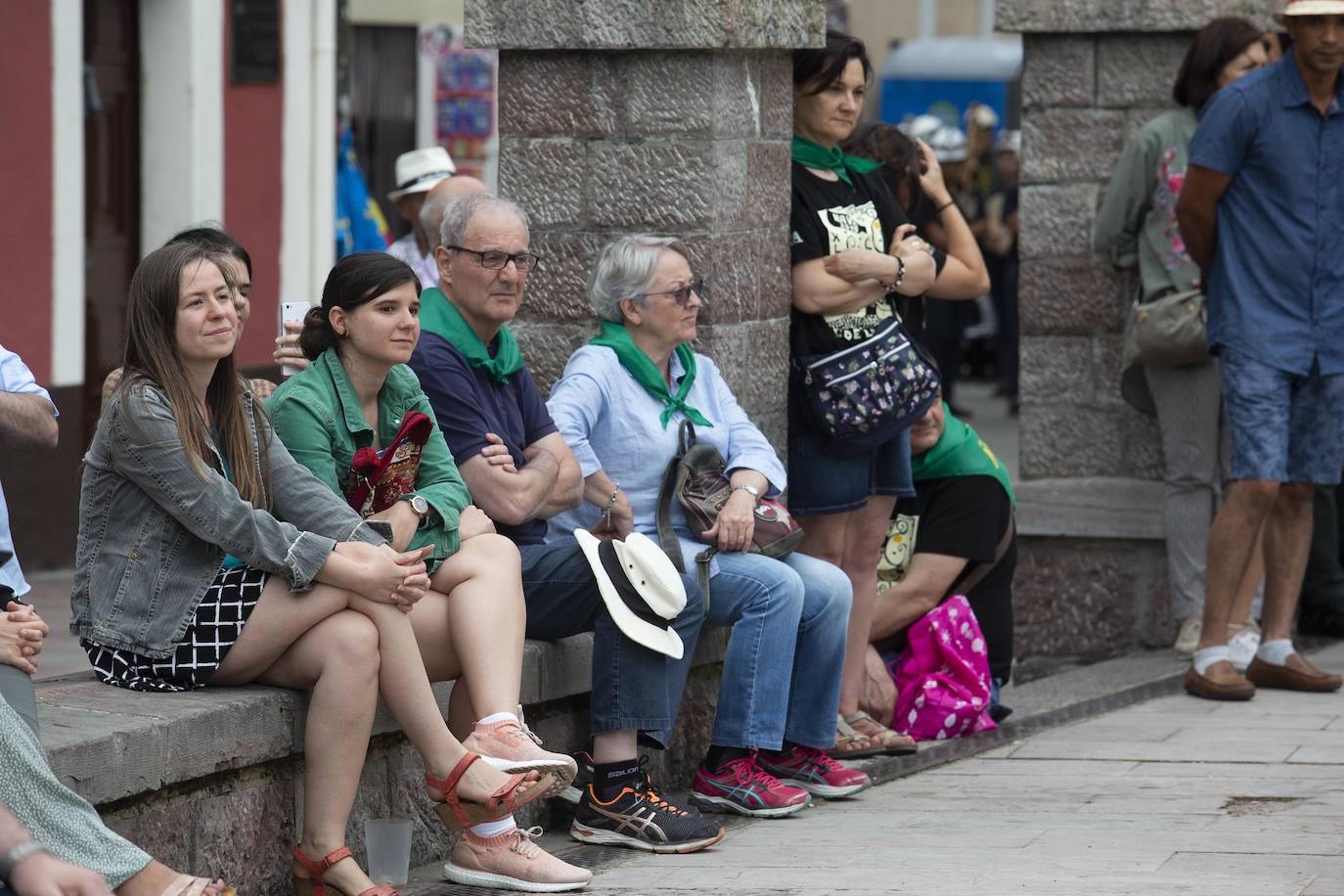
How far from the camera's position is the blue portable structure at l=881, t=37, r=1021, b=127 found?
27.8 m

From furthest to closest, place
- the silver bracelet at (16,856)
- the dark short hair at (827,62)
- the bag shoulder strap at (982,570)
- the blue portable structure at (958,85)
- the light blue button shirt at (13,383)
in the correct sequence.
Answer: the blue portable structure at (958,85) < the bag shoulder strap at (982,570) < the dark short hair at (827,62) < the light blue button shirt at (13,383) < the silver bracelet at (16,856)

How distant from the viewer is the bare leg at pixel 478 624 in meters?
5.24

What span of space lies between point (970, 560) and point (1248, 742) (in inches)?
38.0

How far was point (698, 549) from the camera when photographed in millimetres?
6121

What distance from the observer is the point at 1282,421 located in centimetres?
749

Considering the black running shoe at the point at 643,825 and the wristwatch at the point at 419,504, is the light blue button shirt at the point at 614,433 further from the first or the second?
the wristwatch at the point at 419,504

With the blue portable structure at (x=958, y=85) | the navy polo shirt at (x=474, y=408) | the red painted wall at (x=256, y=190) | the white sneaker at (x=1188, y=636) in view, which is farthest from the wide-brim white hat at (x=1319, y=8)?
the blue portable structure at (x=958, y=85)

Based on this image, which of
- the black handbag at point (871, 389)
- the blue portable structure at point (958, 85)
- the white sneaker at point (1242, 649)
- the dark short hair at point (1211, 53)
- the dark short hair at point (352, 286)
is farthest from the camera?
the blue portable structure at point (958, 85)

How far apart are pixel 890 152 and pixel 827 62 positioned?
424mm

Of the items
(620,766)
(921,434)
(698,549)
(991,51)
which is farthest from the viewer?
(991,51)

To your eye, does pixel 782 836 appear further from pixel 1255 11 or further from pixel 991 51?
pixel 991 51

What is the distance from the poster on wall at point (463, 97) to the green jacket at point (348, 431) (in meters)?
14.5

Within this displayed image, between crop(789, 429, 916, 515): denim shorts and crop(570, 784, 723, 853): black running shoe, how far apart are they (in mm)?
1364

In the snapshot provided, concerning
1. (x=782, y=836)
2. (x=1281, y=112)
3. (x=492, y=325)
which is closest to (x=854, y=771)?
(x=782, y=836)
